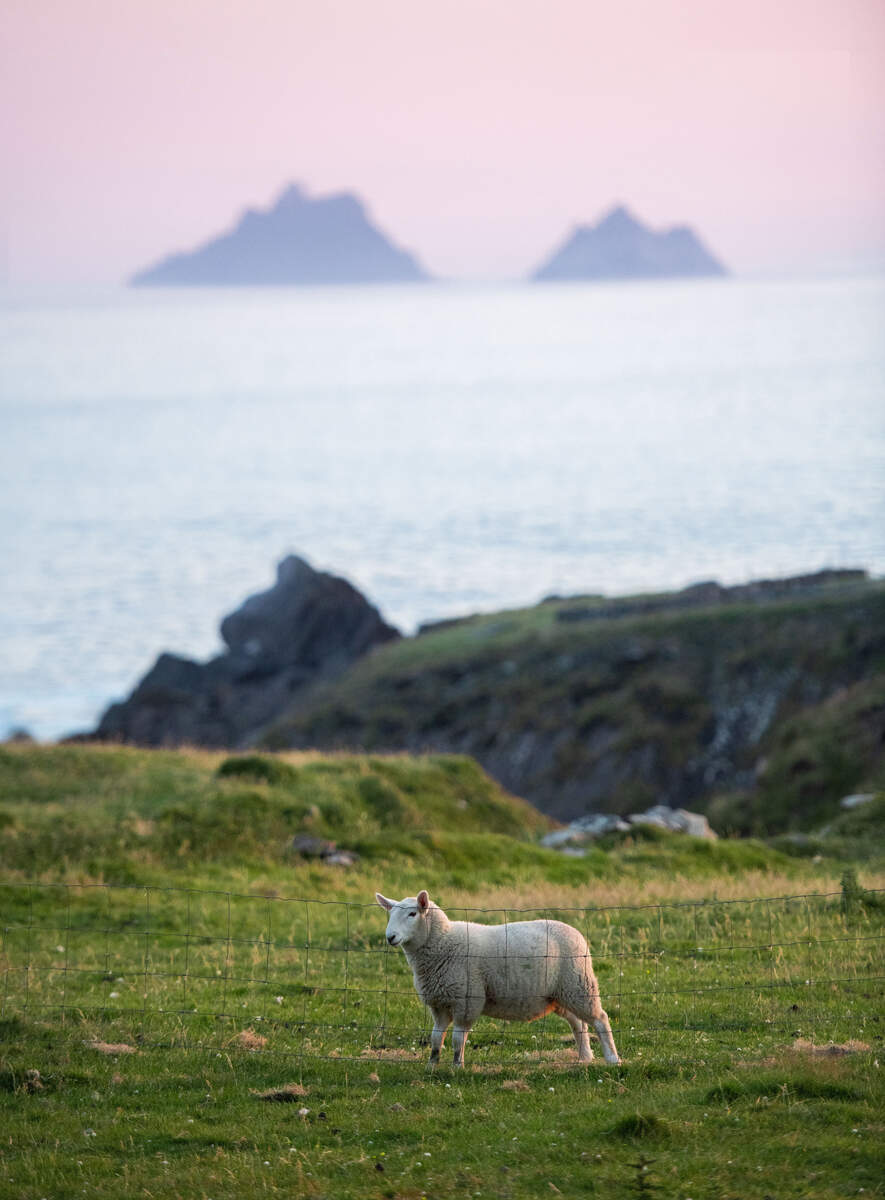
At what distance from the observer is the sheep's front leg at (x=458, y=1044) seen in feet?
45.1

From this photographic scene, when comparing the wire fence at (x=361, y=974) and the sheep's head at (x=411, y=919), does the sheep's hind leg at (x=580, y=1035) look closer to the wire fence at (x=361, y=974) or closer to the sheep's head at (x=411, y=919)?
the wire fence at (x=361, y=974)

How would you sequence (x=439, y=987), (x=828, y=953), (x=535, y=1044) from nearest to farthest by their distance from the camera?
(x=439, y=987) → (x=535, y=1044) → (x=828, y=953)

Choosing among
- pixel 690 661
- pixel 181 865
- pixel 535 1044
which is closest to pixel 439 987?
pixel 535 1044

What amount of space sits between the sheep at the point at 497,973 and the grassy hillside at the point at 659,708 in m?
33.6

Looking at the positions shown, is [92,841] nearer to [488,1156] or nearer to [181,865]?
[181,865]

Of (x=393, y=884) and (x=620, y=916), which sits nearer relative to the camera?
(x=620, y=916)

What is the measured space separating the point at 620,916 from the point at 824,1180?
34.6 feet

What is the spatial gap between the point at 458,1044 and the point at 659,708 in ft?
162

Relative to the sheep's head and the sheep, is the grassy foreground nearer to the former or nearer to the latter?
the sheep

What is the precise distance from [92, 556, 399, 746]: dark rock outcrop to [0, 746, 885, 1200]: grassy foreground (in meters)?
50.0

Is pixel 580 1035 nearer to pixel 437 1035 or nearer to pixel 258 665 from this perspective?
pixel 437 1035

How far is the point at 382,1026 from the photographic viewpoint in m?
15.6

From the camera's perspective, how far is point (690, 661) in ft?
214

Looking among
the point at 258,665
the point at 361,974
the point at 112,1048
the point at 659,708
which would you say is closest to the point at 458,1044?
the point at 112,1048
